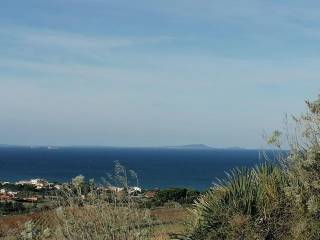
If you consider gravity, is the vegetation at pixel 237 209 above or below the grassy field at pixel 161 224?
above

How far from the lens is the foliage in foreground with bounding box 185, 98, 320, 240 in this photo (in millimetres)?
9078

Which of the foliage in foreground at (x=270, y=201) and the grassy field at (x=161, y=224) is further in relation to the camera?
the grassy field at (x=161, y=224)

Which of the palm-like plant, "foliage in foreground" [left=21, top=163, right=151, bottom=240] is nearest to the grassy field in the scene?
the palm-like plant

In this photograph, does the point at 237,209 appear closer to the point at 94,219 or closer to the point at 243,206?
the point at 243,206

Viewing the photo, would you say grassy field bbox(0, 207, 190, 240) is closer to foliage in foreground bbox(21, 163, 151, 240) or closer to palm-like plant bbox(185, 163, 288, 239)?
palm-like plant bbox(185, 163, 288, 239)

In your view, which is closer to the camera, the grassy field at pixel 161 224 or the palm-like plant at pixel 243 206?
the palm-like plant at pixel 243 206

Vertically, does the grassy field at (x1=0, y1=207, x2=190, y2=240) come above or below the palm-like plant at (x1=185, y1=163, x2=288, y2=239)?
below

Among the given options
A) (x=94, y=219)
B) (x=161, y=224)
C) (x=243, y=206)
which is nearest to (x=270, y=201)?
(x=243, y=206)

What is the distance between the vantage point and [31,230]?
9297mm

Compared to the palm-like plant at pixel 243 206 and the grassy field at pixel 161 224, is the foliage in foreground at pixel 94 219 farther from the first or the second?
the grassy field at pixel 161 224

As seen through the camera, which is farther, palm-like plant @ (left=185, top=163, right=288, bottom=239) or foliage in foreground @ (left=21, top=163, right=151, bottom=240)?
palm-like plant @ (left=185, top=163, right=288, bottom=239)

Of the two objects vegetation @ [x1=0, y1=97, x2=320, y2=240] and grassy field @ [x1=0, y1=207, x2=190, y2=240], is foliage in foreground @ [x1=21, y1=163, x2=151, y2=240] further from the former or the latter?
grassy field @ [x1=0, y1=207, x2=190, y2=240]

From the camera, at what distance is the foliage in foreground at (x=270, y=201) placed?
908 cm

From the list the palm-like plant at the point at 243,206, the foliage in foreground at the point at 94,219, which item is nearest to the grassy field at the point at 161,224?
the palm-like plant at the point at 243,206
